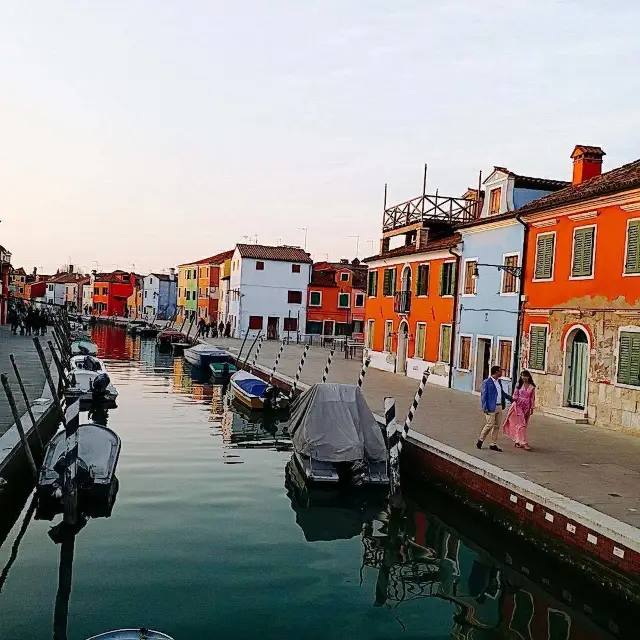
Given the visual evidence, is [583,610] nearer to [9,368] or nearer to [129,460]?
[129,460]

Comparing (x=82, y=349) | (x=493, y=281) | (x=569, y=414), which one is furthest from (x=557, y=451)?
(x=82, y=349)

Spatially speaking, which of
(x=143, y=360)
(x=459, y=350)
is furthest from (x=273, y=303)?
(x=459, y=350)

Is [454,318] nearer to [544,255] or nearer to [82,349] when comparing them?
[544,255]

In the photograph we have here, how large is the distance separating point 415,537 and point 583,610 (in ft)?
11.1

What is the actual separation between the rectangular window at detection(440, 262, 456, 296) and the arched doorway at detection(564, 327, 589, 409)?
26.3 feet

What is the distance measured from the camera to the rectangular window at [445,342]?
2675 centimetres

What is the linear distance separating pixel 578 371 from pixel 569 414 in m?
1.20

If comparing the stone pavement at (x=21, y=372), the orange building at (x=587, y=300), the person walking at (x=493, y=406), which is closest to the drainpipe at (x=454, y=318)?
the orange building at (x=587, y=300)

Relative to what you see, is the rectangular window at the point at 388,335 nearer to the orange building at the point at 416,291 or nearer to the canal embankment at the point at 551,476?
the orange building at the point at 416,291

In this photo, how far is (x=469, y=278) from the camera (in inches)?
998

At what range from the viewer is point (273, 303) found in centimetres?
6056

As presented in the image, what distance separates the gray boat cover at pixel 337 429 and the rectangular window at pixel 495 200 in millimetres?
11233

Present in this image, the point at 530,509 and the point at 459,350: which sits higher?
the point at 459,350

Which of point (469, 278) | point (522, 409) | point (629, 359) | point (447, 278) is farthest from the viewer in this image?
point (447, 278)
